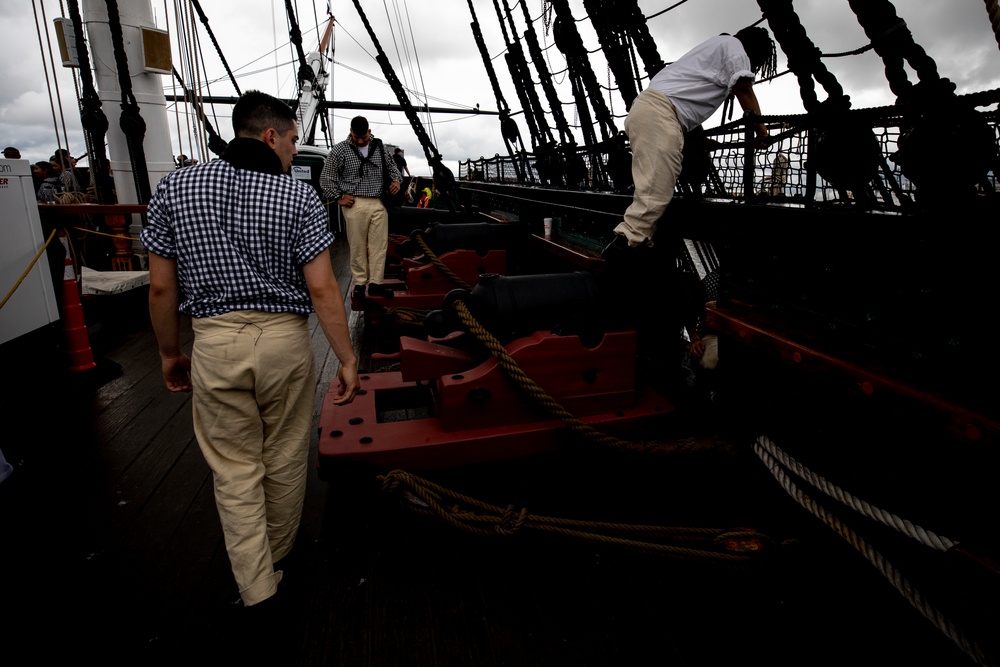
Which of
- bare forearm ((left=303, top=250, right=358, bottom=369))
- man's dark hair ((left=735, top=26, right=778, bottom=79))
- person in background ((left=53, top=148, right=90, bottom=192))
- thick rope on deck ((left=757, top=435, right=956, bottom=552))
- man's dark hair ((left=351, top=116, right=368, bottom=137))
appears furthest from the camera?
person in background ((left=53, top=148, right=90, bottom=192))

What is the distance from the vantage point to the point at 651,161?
8.89ft

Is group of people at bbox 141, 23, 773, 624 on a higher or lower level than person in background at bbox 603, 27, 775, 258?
lower

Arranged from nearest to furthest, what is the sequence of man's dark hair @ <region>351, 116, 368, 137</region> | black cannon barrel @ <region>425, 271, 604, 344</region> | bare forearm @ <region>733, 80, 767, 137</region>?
black cannon barrel @ <region>425, 271, 604, 344</region>
bare forearm @ <region>733, 80, 767, 137</region>
man's dark hair @ <region>351, 116, 368, 137</region>

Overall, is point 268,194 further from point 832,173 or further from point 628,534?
point 832,173

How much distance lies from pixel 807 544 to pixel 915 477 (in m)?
0.48

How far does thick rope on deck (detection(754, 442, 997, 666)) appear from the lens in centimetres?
143

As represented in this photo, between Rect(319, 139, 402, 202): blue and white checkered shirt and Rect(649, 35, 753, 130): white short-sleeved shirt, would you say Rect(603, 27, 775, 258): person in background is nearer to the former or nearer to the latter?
Rect(649, 35, 753, 130): white short-sleeved shirt

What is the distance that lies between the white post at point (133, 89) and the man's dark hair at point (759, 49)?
615 cm

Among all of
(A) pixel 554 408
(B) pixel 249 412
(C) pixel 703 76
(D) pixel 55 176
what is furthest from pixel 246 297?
(D) pixel 55 176

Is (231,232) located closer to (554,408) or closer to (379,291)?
(554,408)

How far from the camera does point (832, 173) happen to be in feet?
6.40

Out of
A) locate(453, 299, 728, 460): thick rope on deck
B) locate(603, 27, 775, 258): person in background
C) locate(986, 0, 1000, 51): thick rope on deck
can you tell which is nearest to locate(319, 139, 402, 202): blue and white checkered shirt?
locate(603, 27, 775, 258): person in background

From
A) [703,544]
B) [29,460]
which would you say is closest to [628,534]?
[703,544]

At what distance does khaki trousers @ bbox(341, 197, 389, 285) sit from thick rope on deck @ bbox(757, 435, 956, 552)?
12.8 ft
